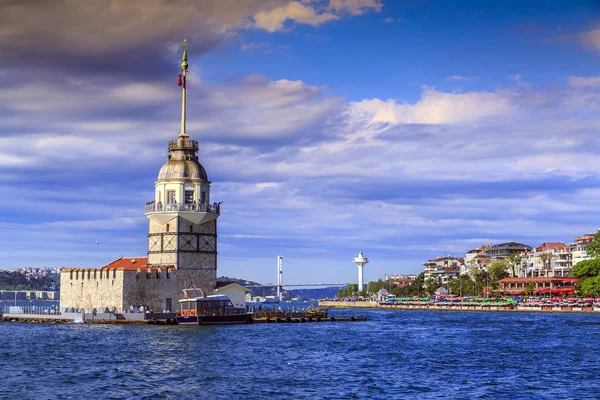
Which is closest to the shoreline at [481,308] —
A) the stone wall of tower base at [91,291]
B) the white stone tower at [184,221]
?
the white stone tower at [184,221]

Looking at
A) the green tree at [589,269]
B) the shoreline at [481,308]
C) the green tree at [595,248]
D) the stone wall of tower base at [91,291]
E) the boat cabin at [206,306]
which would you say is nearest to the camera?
the boat cabin at [206,306]

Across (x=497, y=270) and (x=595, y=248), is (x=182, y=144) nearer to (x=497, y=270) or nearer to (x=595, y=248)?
(x=595, y=248)

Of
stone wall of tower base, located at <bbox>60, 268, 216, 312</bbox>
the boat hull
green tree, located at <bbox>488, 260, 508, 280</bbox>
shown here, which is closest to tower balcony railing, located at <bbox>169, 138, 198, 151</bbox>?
stone wall of tower base, located at <bbox>60, 268, 216, 312</bbox>

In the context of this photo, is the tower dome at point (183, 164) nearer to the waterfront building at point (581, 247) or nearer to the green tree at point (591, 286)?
the green tree at point (591, 286)

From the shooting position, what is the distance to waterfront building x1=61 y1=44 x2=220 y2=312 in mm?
77500

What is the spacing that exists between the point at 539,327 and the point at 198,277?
115ft

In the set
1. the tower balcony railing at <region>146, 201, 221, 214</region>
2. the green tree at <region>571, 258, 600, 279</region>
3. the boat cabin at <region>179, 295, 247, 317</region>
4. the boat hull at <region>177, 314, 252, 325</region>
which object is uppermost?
the tower balcony railing at <region>146, 201, 221, 214</region>

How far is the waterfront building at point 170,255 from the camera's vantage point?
77.5 meters

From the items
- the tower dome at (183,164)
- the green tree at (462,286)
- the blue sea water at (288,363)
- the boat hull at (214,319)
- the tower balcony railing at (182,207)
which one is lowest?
the blue sea water at (288,363)

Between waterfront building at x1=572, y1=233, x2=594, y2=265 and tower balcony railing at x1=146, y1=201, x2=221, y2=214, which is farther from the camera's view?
waterfront building at x1=572, y1=233, x2=594, y2=265

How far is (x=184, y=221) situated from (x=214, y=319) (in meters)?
10.6

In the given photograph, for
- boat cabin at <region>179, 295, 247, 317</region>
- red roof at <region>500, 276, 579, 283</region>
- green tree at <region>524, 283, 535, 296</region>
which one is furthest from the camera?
red roof at <region>500, 276, 579, 283</region>

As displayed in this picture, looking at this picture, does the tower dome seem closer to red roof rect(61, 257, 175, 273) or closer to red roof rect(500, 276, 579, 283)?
red roof rect(61, 257, 175, 273)

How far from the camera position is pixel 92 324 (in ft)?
250
